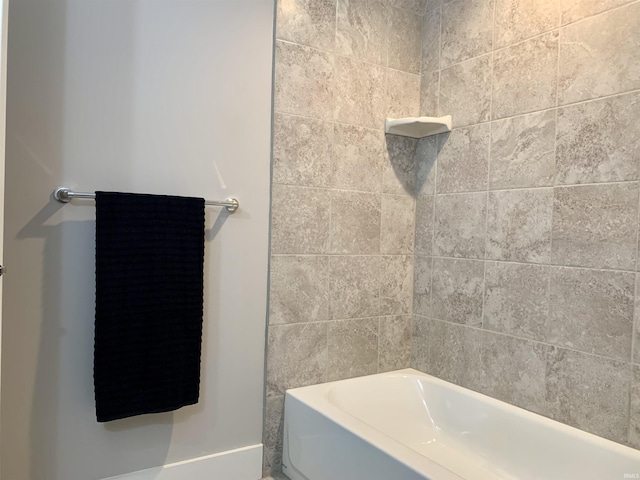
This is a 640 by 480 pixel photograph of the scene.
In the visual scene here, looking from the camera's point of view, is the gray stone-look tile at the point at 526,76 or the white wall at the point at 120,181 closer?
the white wall at the point at 120,181

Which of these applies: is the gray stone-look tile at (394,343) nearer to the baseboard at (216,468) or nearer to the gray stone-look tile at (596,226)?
the baseboard at (216,468)

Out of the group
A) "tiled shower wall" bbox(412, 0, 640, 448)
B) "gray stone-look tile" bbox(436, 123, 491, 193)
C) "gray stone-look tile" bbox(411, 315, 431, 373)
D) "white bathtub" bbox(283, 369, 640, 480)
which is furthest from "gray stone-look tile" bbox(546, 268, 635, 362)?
"gray stone-look tile" bbox(411, 315, 431, 373)

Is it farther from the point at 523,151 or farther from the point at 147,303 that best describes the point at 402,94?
the point at 147,303

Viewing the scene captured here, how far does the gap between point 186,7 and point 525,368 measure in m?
1.94

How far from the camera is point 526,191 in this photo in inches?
75.9

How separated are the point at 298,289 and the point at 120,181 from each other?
33.7 inches

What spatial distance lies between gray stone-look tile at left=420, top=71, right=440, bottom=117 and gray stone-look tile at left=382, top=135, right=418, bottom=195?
16cm

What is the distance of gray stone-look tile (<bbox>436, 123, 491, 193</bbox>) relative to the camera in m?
2.11

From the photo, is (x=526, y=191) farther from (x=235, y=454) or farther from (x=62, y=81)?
(x=62, y=81)

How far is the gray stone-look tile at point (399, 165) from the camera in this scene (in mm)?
2377

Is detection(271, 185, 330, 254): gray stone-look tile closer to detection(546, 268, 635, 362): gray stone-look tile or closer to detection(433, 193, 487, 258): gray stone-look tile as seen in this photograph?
detection(433, 193, 487, 258): gray stone-look tile

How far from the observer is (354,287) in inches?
90.3

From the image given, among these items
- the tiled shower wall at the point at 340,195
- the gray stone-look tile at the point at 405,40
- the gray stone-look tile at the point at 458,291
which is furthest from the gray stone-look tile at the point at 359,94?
the gray stone-look tile at the point at 458,291

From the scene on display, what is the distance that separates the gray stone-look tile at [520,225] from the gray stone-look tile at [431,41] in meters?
0.77
